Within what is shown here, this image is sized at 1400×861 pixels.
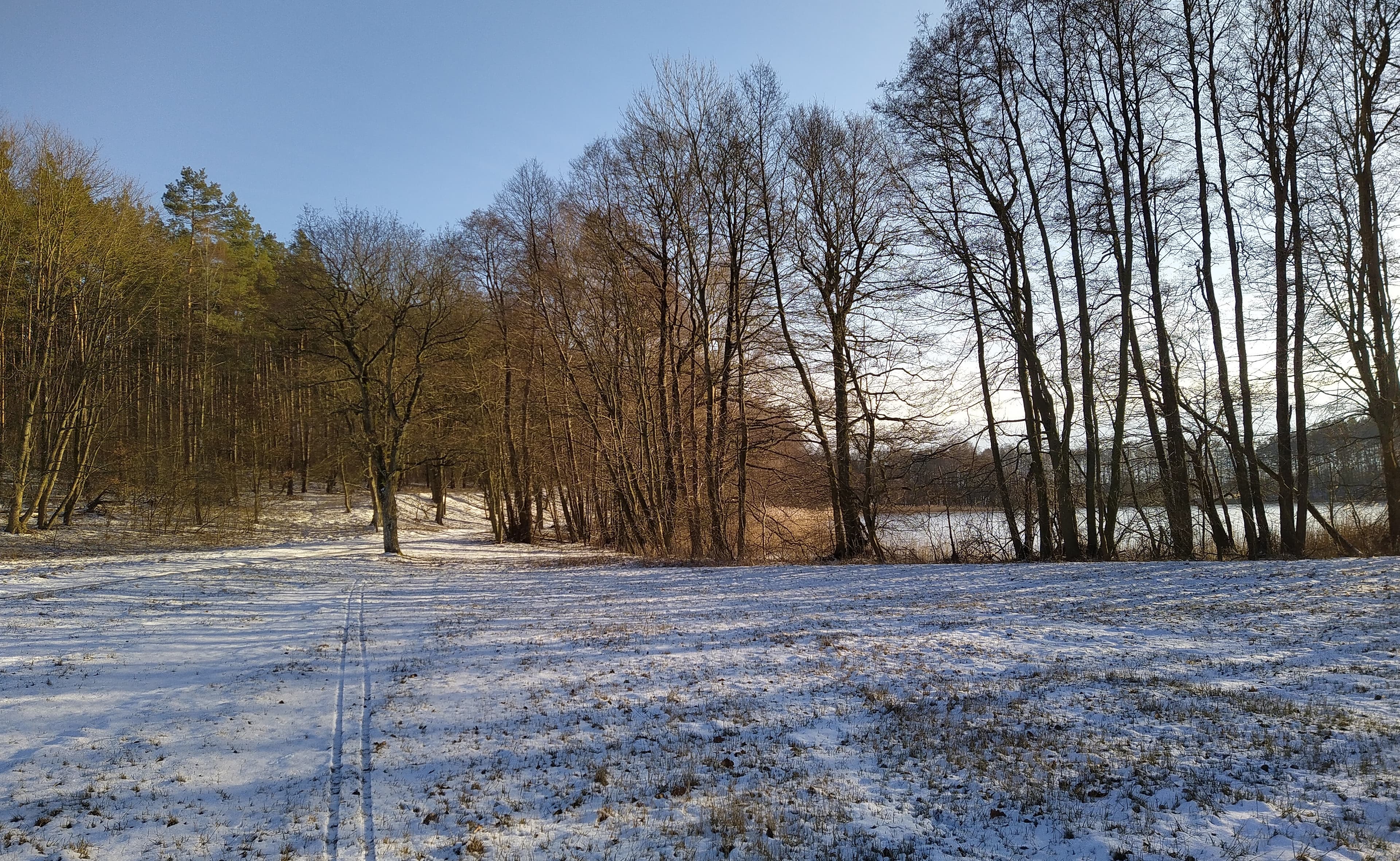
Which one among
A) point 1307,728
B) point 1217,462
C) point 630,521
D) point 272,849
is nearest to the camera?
point 272,849

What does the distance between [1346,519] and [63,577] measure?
Result: 32.7 meters

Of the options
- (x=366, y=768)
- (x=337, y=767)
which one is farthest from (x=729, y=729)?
(x=337, y=767)

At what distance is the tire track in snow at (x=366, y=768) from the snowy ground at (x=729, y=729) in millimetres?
53

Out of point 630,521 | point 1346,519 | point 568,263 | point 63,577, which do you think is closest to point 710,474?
point 630,521

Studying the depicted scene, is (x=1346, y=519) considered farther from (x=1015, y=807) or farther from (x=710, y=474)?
(x=1015, y=807)

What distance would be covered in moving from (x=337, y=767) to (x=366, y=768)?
285 mm

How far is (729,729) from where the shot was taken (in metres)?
6.45

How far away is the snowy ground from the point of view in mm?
4508

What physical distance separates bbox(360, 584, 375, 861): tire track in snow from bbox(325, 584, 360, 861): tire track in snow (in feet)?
0.51

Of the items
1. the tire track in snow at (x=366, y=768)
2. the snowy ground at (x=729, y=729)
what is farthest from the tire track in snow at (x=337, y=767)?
the tire track in snow at (x=366, y=768)

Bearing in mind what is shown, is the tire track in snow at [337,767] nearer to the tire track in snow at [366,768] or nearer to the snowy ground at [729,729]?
the snowy ground at [729,729]

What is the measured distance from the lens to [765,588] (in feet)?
49.7

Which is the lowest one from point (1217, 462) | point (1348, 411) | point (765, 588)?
point (765, 588)

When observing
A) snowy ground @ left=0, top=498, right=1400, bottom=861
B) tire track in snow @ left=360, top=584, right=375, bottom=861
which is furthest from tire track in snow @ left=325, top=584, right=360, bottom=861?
tire track in snow @ left=360, top=584, right=375, bottom=861
